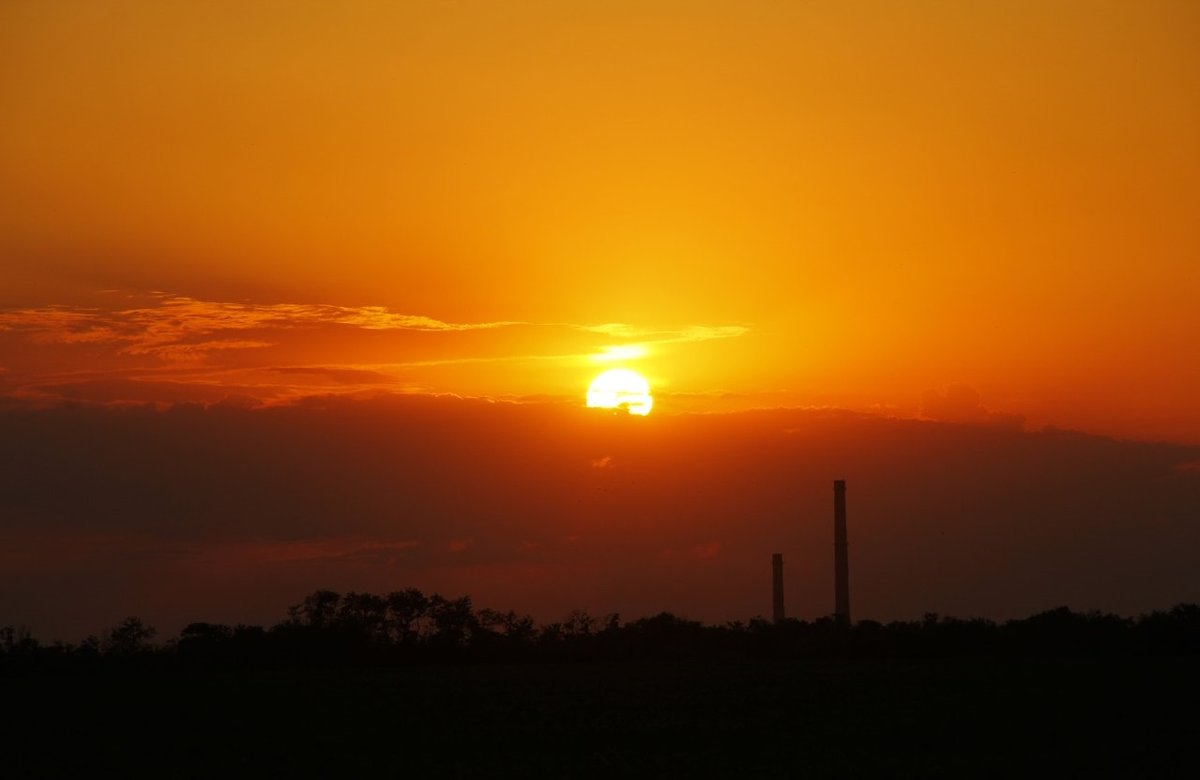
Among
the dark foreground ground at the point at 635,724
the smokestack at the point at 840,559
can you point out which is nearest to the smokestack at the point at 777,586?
the smokestack at the point at 840,559

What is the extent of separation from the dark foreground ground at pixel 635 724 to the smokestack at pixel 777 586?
Answer: 3396cm

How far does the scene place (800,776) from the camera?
1094 inches

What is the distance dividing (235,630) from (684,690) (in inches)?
1358

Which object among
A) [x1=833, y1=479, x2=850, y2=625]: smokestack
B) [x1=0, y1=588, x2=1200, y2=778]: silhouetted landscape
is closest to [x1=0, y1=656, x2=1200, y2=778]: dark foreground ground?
[x1=0, y1=588, x2=1200, y2=778]: silhouetted landscape

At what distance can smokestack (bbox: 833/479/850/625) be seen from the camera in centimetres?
7619

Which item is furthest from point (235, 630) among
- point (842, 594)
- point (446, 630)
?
point (842, 594)

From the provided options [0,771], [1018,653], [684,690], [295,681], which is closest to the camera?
[0,771]

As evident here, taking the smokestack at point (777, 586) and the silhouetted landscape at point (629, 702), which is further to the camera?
the smokestack at point (777, 586)

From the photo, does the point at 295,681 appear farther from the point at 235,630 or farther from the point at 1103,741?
the point at 1103,741

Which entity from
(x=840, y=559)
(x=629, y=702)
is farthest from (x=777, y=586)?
(x=629, y=702)

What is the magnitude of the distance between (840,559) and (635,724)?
147 feet

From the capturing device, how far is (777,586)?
8675 centimetres

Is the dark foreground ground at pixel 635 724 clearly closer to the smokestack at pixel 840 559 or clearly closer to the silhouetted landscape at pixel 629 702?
the silhouetted landscape at pixel 629 702

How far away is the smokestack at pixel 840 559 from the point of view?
3000 inches
